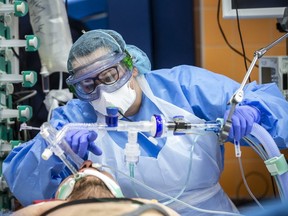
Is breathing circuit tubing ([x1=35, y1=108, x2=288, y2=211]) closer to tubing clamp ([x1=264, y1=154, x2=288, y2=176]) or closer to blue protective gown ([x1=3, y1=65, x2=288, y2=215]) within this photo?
tubing clamp ([x1=264, y1=154, x2=288, y2=176])

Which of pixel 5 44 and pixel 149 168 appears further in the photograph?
pixel 5 44

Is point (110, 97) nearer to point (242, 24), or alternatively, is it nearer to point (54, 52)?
point (54, 52)

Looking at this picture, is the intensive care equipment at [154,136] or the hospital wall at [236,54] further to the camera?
the hospital wall at [236,54]

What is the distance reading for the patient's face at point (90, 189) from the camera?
1.12 m

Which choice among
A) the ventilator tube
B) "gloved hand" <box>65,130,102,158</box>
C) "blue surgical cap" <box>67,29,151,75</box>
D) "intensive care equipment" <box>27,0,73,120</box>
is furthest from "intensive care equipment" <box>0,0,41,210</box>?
the ventilator tube

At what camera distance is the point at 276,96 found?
5.90 feet

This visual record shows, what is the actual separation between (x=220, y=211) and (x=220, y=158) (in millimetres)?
207

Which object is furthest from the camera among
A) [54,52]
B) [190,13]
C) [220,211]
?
[190,13]

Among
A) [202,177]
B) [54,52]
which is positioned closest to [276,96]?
[202,177]

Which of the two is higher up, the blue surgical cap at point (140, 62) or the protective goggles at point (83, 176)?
the blue surgical cap at point (140, 62)

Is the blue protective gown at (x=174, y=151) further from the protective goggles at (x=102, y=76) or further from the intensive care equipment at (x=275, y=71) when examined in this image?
the intensive care equipment at (x=275, y=71)

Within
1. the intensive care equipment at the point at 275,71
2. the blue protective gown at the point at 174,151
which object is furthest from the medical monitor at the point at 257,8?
the blue protective gown at the point at 174,151

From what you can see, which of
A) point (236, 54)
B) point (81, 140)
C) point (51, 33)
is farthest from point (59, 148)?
point (236, 54)

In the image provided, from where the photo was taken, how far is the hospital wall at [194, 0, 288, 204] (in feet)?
8.14
